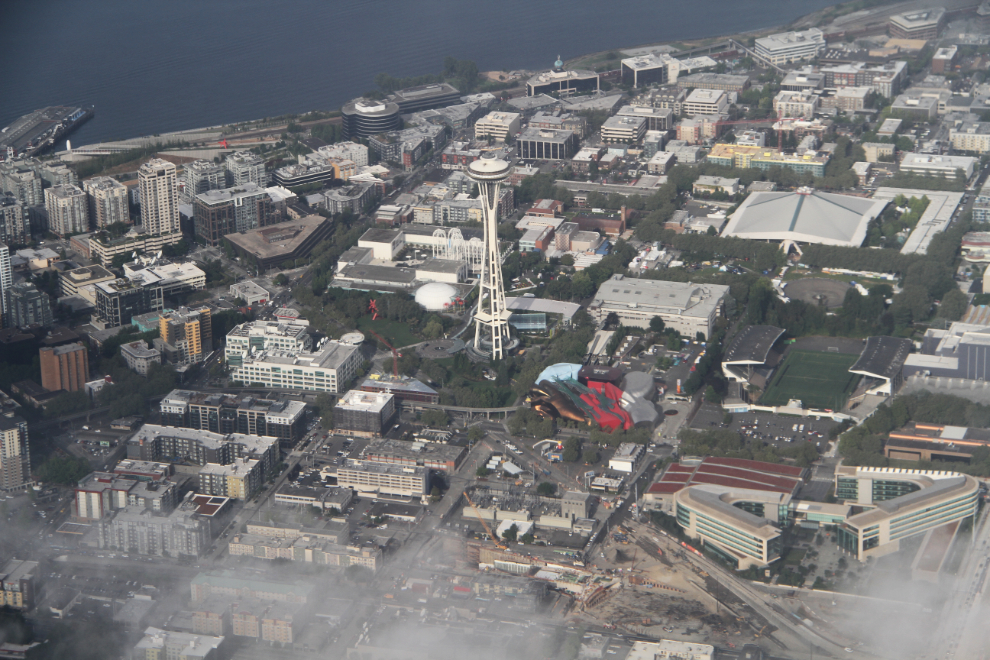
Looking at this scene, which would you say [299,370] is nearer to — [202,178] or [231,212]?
[231,212]

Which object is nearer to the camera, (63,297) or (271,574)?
(271,574)

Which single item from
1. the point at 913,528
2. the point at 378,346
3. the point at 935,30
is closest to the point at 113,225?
the point at 378,346

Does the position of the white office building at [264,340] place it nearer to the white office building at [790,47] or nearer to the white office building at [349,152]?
the white office building at [349,152]

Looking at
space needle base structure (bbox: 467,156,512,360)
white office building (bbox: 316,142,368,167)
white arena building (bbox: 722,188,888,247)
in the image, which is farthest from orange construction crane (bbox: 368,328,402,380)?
white office building (bbox: 316,142,368,167)

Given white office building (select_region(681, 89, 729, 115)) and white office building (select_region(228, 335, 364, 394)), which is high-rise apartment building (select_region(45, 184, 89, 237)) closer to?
white office building (select_region(228, 335, 364, 394))

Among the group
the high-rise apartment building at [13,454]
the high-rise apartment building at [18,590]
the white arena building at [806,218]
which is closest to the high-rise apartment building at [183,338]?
the high-rise apartment building at [13,454]

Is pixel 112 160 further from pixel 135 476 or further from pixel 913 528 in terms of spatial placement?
pixel 913 528
